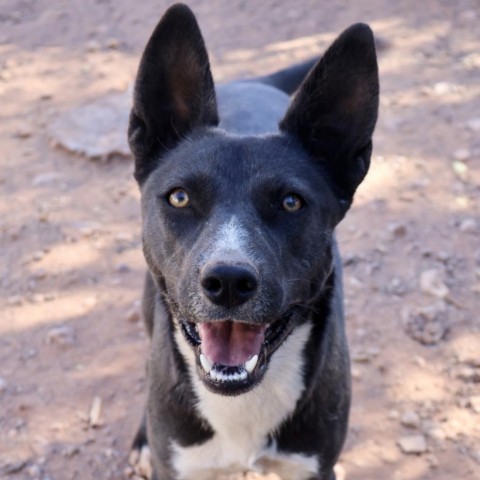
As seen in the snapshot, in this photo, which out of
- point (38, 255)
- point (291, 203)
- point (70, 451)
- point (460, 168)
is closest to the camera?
point (291, 203)

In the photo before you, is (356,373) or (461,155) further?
(461,155)

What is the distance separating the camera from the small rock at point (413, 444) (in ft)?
12.4

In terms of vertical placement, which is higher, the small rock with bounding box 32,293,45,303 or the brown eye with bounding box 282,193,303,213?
the brown eye with bounding box 282,193,303,213

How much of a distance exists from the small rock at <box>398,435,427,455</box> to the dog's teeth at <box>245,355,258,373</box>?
1.53 metres

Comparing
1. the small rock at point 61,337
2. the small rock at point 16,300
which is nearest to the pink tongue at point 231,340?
the small rock at point 61,337

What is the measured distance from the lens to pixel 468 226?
198 inches

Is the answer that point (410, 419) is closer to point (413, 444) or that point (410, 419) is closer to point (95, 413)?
point (413, 444)

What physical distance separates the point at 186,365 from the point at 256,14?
229 inches

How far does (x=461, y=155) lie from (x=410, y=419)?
251 centimetres

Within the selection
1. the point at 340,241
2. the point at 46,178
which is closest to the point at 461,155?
the point at 340,241

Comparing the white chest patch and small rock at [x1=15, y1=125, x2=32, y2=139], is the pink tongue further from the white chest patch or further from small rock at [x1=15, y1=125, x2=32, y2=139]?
small rock at [x1=15, y1=125, x2=32, y2=139]

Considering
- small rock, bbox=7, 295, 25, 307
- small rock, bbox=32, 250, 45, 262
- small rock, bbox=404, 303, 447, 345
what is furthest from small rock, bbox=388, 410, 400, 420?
small rock, bbox=32, 250, 45, 262

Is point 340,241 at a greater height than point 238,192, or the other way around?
Result: point 238,192

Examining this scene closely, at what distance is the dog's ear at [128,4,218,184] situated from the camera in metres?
2.90
